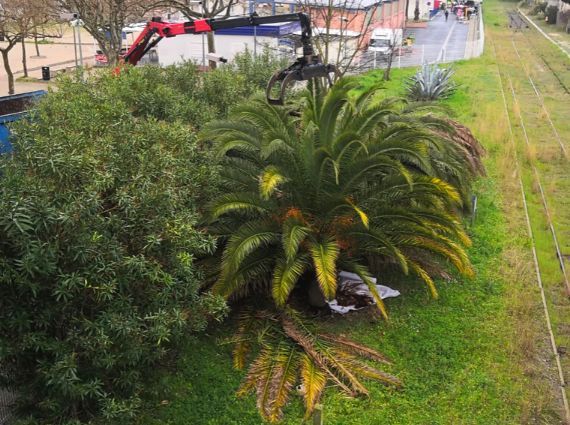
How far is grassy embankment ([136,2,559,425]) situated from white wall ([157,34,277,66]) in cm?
1793

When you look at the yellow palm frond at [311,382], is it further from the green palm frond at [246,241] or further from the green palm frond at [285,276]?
the green palm frond at [246,241]

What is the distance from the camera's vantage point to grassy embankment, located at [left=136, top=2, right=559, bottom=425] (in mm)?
6879

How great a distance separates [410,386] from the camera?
734 cm

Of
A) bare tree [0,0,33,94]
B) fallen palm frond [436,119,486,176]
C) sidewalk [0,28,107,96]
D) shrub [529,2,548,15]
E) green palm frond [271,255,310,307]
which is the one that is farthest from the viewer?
shrub [529,2,548,15]

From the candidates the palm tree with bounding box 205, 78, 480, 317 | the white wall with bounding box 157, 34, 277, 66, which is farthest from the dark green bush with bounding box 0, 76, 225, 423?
the white wall with bounding box 157, 34, 277, 66

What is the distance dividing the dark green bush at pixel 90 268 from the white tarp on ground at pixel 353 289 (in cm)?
276

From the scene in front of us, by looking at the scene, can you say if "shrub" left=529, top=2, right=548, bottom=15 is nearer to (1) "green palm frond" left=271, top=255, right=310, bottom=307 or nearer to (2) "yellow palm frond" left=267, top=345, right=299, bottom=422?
(1) "green palm frond" left=271, top=255, right=310, bottom=307

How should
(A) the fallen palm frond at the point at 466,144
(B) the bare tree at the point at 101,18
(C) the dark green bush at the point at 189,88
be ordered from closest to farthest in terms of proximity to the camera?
1. (C) the dark green bush at the point at 189,88
2. (A) the fallen palm frond at the point at 466,144
3. (B) the bare tree at the point at 101,18

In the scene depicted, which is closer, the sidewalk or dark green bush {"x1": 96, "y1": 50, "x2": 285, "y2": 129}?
dark green bush {"x1": 96, "y1": 50, "x2": 285, "y2": 129}

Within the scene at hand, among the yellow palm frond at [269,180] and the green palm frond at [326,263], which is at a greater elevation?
the yellow palm frond at [269,180]

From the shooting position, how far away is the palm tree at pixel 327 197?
8188mm

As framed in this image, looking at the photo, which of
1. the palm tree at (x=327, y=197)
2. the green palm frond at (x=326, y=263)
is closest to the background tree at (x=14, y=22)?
the palm tree at (x=327, y=197)

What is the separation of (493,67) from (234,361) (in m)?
27.8

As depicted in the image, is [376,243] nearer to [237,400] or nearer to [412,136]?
[412,136]
